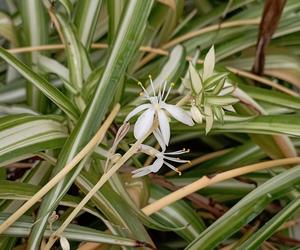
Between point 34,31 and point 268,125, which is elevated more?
point 34,31

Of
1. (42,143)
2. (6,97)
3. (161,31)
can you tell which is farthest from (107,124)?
(161,31)

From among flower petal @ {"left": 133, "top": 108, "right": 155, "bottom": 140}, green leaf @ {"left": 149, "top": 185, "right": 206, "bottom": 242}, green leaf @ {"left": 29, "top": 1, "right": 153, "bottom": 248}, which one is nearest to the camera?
flower petal @ {"left": 133, "top": 108, "right": 155, "bottom": 140}

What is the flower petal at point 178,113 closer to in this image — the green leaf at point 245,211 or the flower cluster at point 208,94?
the flower cluster at point 208,94

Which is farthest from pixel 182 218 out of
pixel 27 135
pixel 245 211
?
pixel 27 135

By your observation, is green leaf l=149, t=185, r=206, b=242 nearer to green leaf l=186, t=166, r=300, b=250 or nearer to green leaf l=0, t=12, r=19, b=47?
green leaf l=186, t=166, r=300, b=250

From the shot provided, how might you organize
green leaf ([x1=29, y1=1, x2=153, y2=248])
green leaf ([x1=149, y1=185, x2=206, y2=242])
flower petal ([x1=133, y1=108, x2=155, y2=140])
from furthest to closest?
green leaf ([x1=149, y1=185, x2=206, y2=242]) < green leaf ([x1=29, y1=1, x2=153, y2=248]) < flower petal ([x1=133, y1=108, x2=155, y2=140])

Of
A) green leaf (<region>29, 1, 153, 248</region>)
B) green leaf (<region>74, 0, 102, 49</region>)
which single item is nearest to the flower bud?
green leaf (<region>29, 1, 153, 248</region>)

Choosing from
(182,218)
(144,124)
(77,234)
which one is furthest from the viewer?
(182,218)

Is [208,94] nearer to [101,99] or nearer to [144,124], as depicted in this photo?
[144,124]

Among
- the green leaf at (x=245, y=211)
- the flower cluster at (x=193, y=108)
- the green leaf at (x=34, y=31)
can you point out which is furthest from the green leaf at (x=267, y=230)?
the green leaf at (x=34, y=31)

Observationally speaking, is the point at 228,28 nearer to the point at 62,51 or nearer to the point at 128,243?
the point at 62,51

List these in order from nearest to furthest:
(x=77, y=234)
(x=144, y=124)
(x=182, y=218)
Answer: (x=144, y=124) < (x=77, y=234) < (x=182, y=218)
